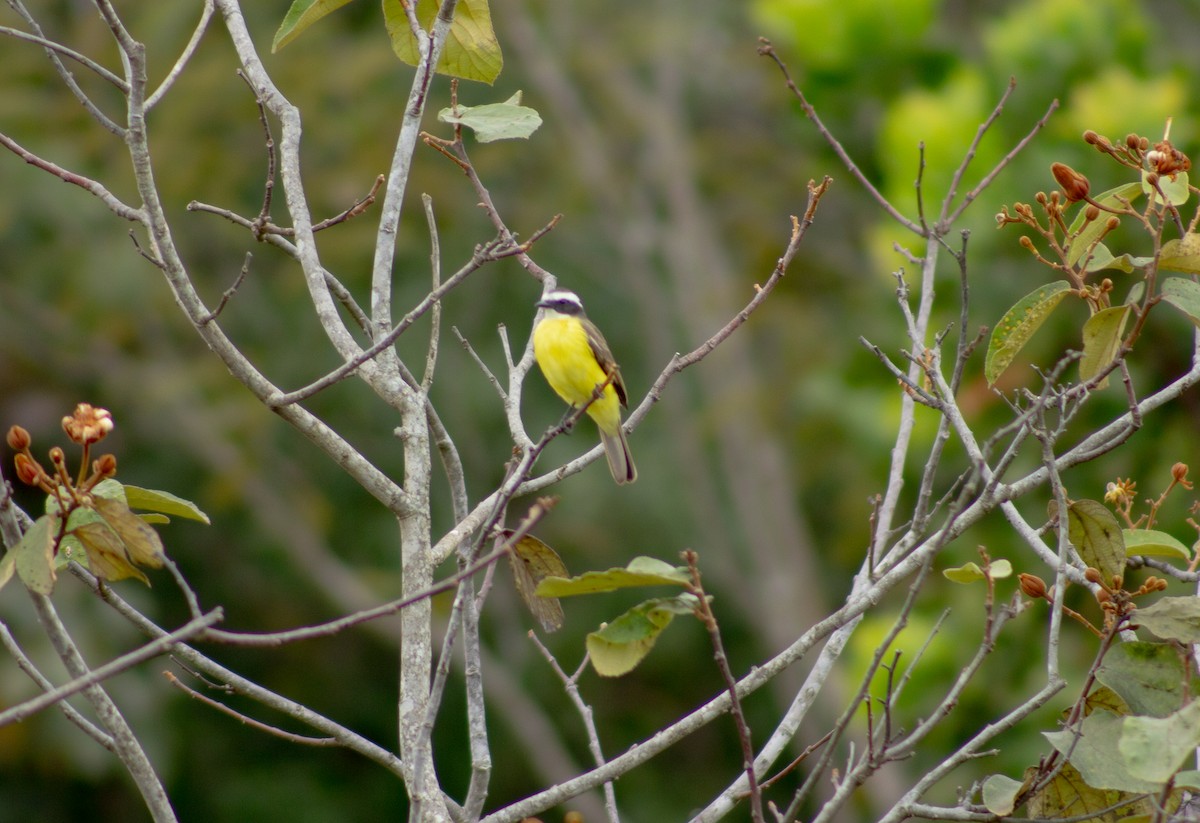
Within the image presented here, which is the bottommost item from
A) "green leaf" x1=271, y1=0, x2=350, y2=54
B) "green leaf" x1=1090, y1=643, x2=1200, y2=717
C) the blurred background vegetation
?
the blurred background vegetation

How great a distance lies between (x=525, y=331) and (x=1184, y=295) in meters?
8.72

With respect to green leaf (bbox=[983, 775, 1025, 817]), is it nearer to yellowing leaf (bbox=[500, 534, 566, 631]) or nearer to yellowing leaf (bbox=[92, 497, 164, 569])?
yellowing leaf (bbox=[500, 534, 566, 631])

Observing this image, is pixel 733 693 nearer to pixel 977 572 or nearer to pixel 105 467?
pixel 977 572

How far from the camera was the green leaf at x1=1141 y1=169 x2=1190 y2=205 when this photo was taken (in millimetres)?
2426

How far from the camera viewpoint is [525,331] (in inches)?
434

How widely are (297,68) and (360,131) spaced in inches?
26.1

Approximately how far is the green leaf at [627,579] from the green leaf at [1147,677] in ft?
2.73

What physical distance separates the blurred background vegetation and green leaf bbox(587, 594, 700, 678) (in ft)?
18.0

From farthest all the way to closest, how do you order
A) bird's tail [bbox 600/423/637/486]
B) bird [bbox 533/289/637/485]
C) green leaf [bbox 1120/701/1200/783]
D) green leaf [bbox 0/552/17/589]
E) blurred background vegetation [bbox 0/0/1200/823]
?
blurred background vegetation [bbox 0/0/1200/823] → bird [bbox 533/289/637/485] → bird's tail [bbox 600/423/637/486] → green leaf [bbox 0/552/17/589] → green leaf [bbox 1120/701/1200/783]

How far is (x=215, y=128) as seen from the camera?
1036 centimetres

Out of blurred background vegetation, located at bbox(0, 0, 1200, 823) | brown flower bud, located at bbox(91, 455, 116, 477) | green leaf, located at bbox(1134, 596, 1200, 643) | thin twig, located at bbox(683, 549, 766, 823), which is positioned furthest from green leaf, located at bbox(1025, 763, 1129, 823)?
blurred background vegetation, located at bbox(0, 0, 1200, 823)

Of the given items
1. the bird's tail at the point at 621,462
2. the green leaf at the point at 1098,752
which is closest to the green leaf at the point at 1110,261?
the green leaf at the point at 1098,752

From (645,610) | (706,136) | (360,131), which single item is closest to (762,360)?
(706,136)

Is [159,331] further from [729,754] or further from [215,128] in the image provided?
[729,754]
